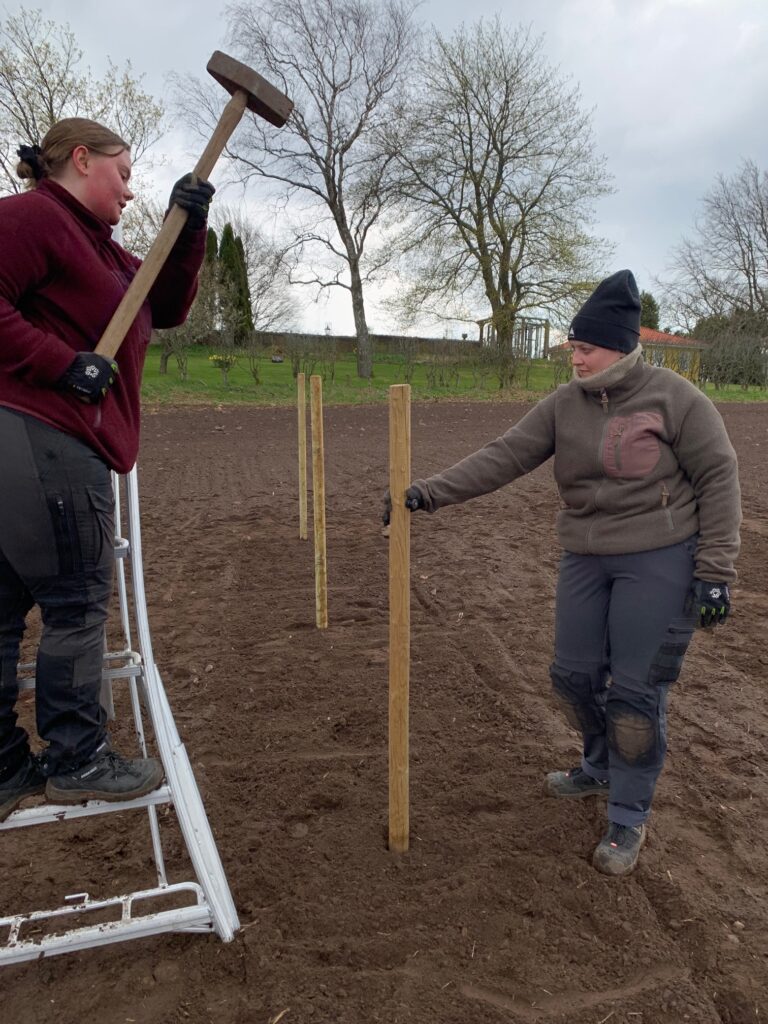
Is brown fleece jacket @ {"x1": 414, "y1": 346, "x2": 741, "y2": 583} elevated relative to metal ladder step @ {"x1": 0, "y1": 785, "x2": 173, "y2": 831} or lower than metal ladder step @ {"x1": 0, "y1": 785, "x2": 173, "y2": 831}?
elevated

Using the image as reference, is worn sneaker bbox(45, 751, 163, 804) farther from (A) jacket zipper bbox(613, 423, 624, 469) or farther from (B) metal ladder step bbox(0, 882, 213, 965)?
(A) jacket zipper bbox(613, 423, 624, 469)

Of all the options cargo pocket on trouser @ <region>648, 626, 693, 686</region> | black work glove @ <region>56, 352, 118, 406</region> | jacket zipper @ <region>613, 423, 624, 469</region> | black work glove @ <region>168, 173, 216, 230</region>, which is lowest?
cargo pocket on trouser @ <region>648, 626, 693, 686</region>

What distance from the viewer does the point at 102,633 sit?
89.3 inches

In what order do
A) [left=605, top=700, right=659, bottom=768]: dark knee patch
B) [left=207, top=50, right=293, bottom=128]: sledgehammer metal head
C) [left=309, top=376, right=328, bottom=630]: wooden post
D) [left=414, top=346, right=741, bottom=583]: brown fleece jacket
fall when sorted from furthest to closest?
[left=309, top=376, right=328, bottom=630]: wooden post
[left=605, top=700, right=659, bottom=768]: dark knee patch
[left=414, top=346, right=741, bottom=583]: brown fleece jacket
[left=207, top=50, right=293, bottom=128]: sledgehammer metal head

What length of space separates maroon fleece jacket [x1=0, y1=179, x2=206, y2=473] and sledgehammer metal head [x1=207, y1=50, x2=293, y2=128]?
0.56 m

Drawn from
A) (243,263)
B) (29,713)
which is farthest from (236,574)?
(243,263)

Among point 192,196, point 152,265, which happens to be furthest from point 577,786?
point 192,196

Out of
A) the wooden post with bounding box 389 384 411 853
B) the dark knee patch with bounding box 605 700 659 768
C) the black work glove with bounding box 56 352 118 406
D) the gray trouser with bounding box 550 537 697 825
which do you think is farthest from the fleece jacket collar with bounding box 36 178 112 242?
the dark knee patch with bounding box 605 700 659 768

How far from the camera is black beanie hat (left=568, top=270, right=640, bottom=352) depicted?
260cm

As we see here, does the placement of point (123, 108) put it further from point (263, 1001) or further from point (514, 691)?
point (263, 1001)

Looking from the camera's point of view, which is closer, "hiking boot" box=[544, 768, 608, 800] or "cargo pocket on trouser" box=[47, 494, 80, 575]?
"cargo pocket on trouser" box=[47, 494, 80, 575]

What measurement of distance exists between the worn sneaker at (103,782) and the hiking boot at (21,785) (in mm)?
57

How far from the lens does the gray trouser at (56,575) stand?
199 cm

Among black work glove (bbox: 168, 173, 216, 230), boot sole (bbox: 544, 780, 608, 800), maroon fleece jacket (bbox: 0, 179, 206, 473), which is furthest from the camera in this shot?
boot sole (bbox: 544, 780, 608, 800)
